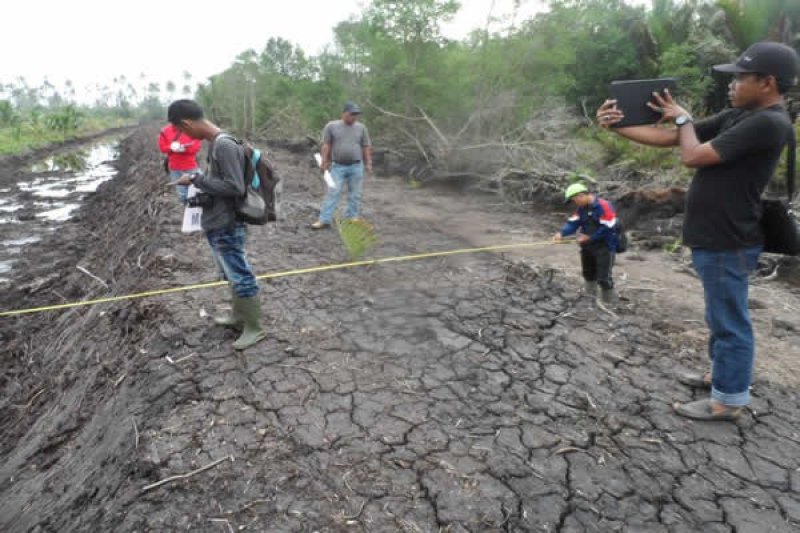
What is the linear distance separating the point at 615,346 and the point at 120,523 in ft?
11.5

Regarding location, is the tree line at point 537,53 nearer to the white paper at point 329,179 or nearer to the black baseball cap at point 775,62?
the white paper at point 329,179

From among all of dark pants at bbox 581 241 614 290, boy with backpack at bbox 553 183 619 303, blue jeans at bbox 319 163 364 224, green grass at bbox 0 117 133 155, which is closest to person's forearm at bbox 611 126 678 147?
boy with backpack at bbox 553 183 619 303

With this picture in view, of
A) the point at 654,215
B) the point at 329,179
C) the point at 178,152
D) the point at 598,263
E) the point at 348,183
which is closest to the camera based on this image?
the point at 598,263

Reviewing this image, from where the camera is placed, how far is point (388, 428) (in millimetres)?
2820

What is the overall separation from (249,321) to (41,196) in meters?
14.8

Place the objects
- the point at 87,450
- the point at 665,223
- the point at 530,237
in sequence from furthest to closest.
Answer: the point at 530,237
the point at 665,223
the point at 87,450

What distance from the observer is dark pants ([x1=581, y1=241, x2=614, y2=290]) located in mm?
4398

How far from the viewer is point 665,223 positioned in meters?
7.27

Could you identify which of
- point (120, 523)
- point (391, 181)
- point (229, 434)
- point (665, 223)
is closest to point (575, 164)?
point (665, 223)

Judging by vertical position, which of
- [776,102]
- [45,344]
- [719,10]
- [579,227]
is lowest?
[45,344]

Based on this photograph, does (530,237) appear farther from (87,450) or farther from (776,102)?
(87,450)

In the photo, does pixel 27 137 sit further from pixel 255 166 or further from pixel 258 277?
pixel 255 166

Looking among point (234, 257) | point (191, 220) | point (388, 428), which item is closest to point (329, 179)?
point (191, 220)

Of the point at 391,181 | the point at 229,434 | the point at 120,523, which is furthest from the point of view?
the point at 391,181
